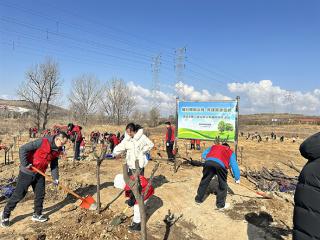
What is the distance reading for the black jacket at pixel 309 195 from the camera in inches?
92.7

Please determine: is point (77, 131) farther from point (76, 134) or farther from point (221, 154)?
point (221, 154)

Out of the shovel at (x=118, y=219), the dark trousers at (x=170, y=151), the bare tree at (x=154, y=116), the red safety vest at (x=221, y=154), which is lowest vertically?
the shovel at (x=118, y=219)

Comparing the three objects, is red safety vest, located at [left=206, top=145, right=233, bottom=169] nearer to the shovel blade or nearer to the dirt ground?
the dirt ground

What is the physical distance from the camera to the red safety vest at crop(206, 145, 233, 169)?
6781mm

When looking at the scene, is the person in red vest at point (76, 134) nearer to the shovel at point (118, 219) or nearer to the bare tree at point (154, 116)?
the shovel at point (118, 219)

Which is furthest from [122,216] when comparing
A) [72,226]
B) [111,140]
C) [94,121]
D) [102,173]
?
[94,121]

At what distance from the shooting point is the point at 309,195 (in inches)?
95.1

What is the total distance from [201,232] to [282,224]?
1812 millimetres

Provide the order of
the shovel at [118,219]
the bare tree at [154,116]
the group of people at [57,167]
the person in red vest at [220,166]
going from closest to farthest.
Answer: the group of people at [57,167], the shovel at [118,219], the person in red vest at [220,166], the bare tree at [154,116]

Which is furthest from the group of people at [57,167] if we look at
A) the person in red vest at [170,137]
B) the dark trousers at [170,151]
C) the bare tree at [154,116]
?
the bare tree at [154,116]

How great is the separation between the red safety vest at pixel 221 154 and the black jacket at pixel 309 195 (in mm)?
4234

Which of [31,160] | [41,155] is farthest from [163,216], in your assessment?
[31,160]

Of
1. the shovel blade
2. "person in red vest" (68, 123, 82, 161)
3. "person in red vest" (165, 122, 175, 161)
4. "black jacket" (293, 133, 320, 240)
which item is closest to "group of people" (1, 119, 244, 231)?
the shovel blade

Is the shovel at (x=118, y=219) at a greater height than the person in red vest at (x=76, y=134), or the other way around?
the person in red vest at (x=76, y=134)
